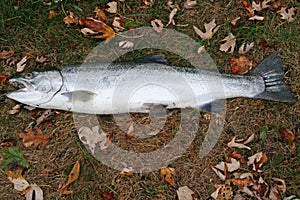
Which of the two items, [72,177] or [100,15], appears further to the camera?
[100,15]

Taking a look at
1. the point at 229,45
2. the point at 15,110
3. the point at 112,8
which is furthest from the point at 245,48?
the point at 15,110

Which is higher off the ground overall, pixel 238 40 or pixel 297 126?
pixel 238 40

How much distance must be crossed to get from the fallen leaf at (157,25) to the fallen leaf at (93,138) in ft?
4.67

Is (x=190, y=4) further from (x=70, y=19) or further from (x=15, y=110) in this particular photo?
(x=15, y=110)

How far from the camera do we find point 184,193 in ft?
15.8

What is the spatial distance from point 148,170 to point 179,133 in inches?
21.5

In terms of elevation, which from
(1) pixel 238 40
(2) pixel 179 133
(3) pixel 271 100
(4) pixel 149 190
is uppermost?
(1) pixel 238 40

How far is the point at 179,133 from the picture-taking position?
16.5 feet

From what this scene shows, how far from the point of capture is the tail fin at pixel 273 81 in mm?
4938

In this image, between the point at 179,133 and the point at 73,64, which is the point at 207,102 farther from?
the point at 73,64

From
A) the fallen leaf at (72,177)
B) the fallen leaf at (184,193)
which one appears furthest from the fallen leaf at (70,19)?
the fallen leaf at (184,193)

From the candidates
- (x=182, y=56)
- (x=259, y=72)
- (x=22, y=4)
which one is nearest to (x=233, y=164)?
(x=259, y=72)

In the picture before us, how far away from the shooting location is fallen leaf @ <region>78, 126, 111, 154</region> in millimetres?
4965

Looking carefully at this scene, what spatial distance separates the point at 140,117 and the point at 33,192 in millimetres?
1422
